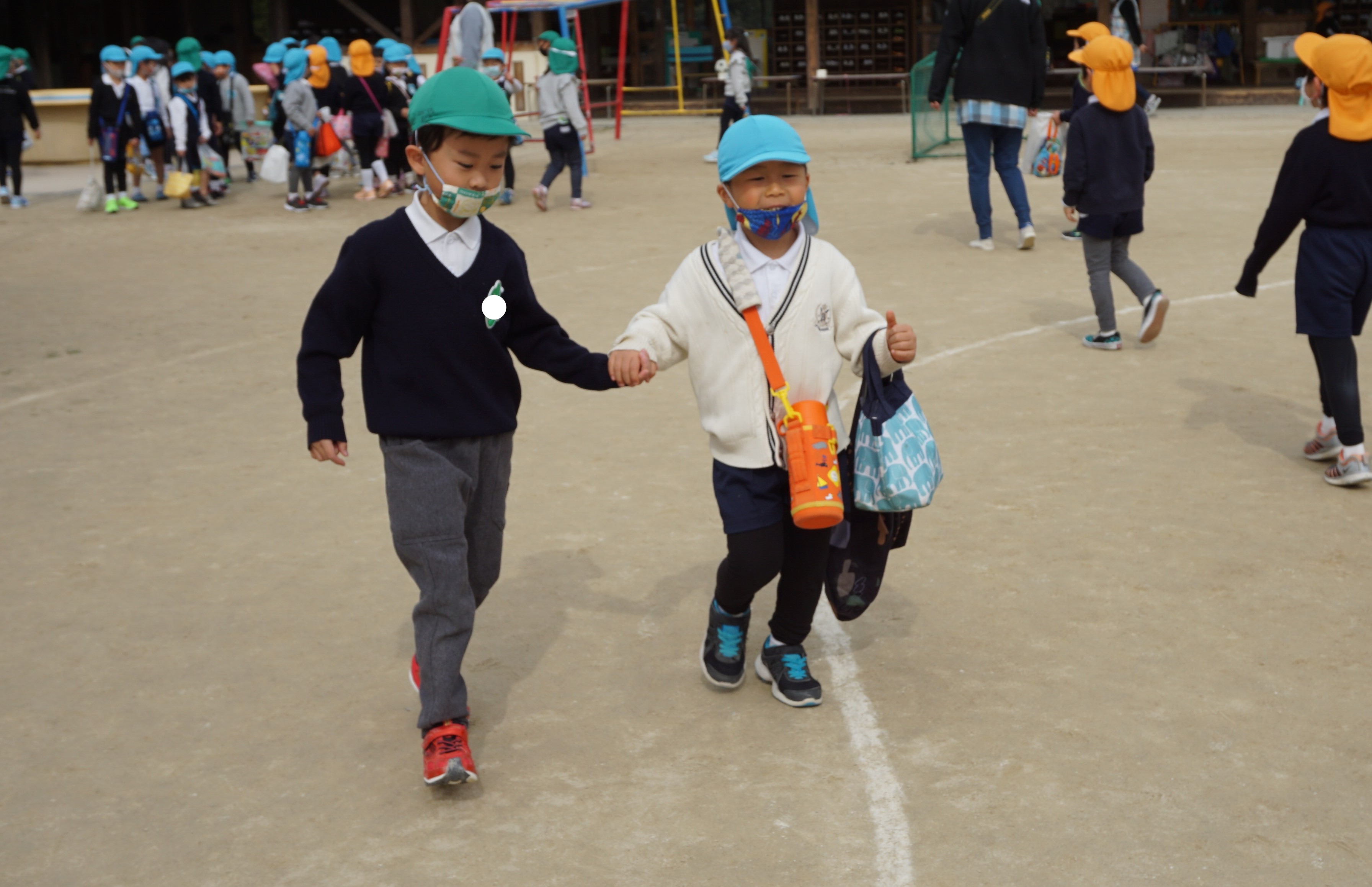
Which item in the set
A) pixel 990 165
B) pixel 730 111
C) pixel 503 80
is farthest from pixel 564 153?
pixel 990 165

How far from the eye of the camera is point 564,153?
48.3 feet

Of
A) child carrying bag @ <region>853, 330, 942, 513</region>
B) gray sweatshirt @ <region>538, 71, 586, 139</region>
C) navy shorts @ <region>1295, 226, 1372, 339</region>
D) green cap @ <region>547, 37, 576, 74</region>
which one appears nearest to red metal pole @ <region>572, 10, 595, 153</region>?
green cap @ <region>547, 37, 576, 74</region>

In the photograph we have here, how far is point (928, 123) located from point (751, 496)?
50.2 feet

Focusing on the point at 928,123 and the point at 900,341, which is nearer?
the point at 900,341

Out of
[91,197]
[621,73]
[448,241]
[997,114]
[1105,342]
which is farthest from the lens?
[621,73]

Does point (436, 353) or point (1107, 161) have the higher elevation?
point (1107, 161)

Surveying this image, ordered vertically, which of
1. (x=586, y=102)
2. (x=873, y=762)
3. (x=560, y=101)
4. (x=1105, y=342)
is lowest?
(x=873, y=762)

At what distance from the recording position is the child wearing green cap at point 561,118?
14266 mm

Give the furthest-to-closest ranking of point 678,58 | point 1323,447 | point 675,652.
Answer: point 678,58 → point 1323,447 → point 675,652

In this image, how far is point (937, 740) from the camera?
12.9ft

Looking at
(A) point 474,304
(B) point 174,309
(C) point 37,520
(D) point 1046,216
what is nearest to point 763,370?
(A) point 474,304

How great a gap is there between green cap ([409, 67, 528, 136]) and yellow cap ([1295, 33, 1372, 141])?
3.60 m

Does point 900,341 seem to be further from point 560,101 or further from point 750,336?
point 560,101

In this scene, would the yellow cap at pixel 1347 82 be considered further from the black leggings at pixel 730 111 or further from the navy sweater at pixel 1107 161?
the black leggings at pixel 730 111
